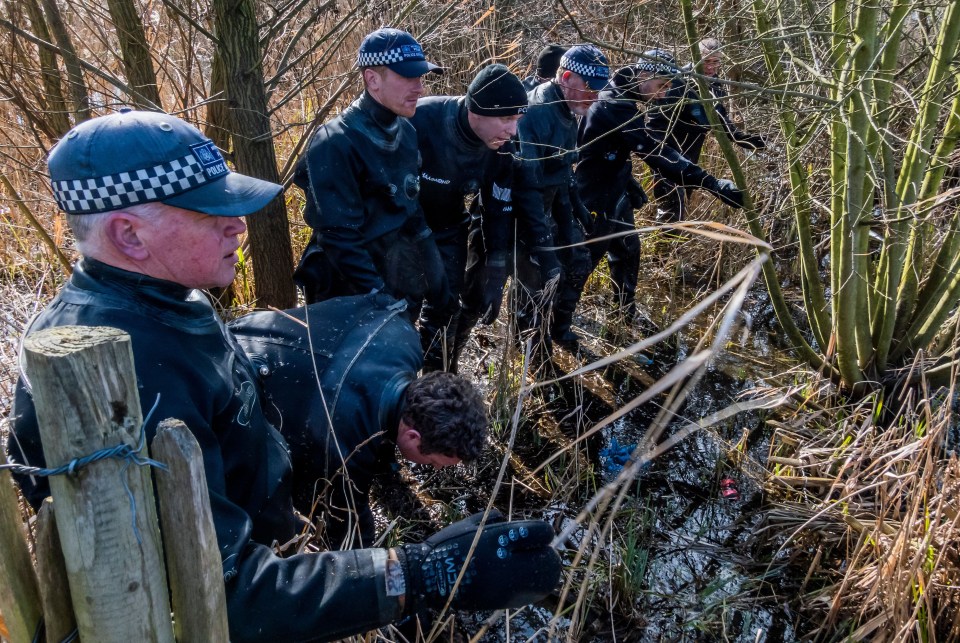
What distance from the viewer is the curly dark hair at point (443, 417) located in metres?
2.38

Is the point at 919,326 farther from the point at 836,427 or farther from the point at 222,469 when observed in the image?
the point at 222,469

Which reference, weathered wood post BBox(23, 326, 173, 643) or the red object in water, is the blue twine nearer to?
weathered wood post BBox(23, 326, 173, 643)

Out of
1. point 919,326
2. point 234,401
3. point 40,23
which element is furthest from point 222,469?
point 919,326

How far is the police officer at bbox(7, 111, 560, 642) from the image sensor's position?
162 centimetres

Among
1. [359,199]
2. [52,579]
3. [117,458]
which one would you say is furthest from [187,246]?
[359,199]

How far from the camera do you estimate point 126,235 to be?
1.70 m

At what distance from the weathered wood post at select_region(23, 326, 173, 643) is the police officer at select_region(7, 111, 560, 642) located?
0.75ft

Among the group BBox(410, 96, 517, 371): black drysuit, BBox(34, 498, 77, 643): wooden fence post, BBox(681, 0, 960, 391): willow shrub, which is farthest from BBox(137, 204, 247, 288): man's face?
BBox(681, 0, 960, 391): willow shrub

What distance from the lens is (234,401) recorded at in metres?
1.86

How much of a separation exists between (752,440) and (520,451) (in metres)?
1.39

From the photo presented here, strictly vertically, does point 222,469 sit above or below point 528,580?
above

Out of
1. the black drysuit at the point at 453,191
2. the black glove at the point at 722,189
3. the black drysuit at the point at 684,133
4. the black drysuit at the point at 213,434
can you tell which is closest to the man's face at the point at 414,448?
the black drysuit at the point at 213,434

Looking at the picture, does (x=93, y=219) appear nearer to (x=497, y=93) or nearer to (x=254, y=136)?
(x=254, y=136)

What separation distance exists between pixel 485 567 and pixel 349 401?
0.76 m
